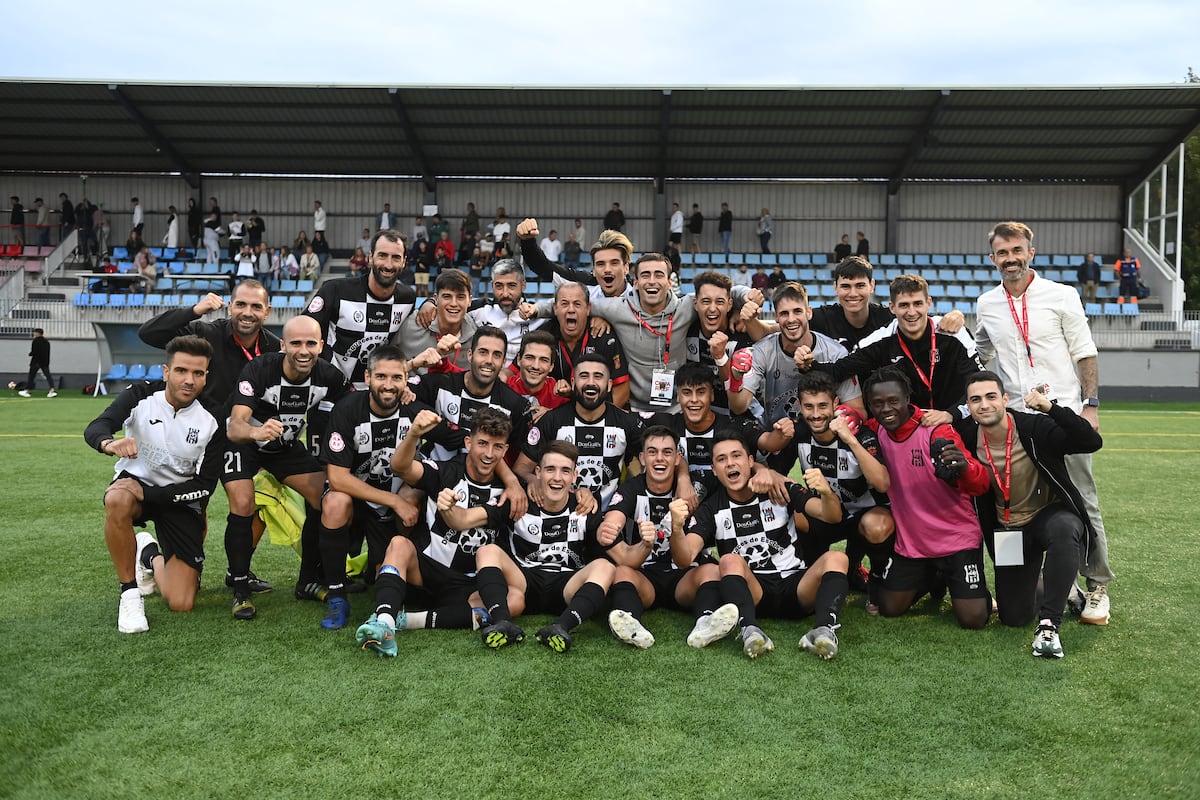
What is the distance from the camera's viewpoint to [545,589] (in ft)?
15.8

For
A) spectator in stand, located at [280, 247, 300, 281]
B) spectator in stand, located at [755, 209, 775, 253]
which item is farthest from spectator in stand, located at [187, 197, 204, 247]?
spectator in stand, located at [755, 209, 775, 253]

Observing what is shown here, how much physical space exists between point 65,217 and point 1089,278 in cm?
2982

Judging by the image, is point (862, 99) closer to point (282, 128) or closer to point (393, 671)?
point (282, 128)

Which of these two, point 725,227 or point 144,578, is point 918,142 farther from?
point 144,578

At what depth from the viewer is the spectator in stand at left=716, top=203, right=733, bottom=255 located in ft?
88.0

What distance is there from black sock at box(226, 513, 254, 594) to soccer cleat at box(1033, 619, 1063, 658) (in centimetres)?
405

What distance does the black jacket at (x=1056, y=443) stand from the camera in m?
4.46

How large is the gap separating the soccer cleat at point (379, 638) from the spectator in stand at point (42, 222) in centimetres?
2859

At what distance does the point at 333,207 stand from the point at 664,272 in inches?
971

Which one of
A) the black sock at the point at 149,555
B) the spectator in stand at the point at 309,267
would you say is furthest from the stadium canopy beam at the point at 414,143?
the black sock at the point at 149,555

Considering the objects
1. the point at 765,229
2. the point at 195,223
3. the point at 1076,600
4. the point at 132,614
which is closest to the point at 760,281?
the point at 765,229

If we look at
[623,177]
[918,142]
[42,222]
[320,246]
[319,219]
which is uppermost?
[918,142]

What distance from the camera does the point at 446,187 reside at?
27.7 meters

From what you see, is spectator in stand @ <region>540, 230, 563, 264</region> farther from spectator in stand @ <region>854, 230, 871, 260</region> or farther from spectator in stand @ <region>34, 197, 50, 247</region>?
spectator in stand @ <region>34, 197, 50, 247</region>
